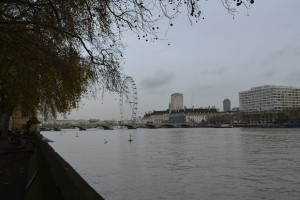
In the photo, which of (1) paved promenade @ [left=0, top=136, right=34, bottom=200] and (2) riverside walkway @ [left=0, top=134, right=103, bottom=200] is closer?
(2) riverside walkway @ [left=0, top=134, right=103, bottom=200]

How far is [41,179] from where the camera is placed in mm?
6680

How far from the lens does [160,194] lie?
20.7m

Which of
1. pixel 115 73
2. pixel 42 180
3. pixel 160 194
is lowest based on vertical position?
pixel 160 194

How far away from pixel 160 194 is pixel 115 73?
34.5 feet

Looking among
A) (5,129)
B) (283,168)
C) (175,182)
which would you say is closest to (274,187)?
(175,182)

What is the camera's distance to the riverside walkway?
6268 millimetres

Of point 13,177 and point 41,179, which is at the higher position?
point 41,179

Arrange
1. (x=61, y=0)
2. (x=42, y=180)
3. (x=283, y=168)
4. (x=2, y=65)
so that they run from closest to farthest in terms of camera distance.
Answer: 1. (x=42, y=180)
2. (x=61, y=0)
3. (x=2, y=65)
4. (x=283, y=168)

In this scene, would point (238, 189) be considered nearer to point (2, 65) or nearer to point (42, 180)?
point (2, 65)

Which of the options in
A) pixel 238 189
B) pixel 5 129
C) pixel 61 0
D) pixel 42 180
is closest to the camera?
pixel 42 180

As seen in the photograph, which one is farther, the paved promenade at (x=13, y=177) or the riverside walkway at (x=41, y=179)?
the paved promenade at (x=13, y=177)

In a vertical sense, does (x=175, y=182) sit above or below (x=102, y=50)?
below

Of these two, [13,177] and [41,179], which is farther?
[13,177]

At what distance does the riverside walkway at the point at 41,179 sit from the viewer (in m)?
6.27
